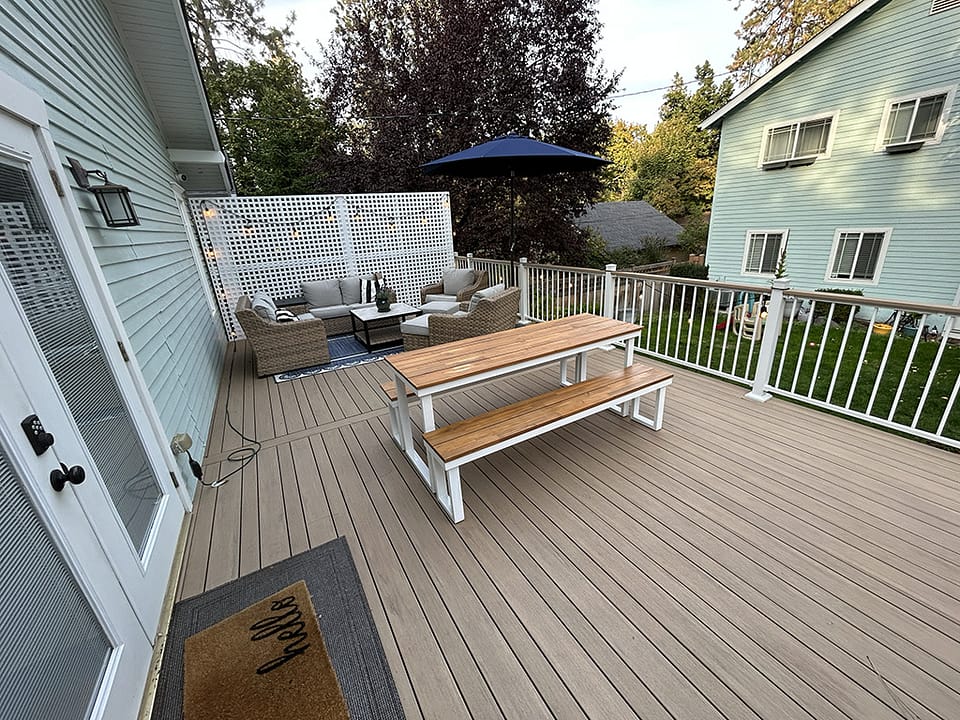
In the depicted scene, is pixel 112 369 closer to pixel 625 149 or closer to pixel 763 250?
pixel 763 250

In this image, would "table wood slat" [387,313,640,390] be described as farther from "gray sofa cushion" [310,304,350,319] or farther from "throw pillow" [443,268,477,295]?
"gray sofa cushion" [310,304,350,319]

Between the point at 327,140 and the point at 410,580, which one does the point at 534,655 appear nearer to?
the point at 410,580

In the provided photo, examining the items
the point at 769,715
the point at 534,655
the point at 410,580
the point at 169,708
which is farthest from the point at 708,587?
the point at 169,708

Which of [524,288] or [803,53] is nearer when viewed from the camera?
[524,288]

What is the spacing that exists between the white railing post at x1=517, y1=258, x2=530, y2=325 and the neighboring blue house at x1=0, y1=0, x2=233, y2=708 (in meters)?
4.44

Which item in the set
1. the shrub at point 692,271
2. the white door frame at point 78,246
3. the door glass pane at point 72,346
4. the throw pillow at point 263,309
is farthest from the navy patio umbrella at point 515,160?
the shrub at point 692,271

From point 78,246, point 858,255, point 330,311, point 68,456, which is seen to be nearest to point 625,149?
point 858,255

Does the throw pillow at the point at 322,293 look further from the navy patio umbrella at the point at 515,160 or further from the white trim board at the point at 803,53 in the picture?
the white trim board at the point at 803,53

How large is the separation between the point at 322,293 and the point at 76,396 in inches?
208

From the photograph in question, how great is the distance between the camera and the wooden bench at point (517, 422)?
221 cm

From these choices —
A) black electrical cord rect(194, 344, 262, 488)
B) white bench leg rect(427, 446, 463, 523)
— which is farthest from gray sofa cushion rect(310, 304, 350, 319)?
white bench leg rect(427, 446, 463, 523)

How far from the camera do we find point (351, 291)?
686 cm

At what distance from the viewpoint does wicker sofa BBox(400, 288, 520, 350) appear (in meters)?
4.58

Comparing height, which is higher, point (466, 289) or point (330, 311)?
point (466, 289)
